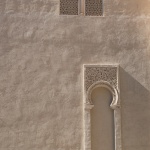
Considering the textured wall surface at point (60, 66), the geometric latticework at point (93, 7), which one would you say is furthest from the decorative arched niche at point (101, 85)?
the geometric latticework at point (93, 7)

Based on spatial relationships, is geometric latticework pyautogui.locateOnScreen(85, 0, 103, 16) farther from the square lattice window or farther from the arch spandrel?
the arch spandrel

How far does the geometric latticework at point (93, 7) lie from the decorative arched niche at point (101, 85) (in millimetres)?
1172

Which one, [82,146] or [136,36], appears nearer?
[82,146]

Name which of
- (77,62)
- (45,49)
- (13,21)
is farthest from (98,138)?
(13,21)

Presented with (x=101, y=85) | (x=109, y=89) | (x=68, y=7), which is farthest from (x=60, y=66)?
(x=68, y=7)

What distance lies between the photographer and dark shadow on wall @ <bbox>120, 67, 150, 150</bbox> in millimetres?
6691

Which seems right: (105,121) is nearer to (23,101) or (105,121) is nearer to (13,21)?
(23,101)

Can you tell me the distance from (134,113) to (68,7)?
260 centimetres

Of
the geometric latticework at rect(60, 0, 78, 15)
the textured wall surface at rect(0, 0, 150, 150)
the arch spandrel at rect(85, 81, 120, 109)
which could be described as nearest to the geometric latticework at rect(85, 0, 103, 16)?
the textured wall surface at rect(0, 0, 150, 150)

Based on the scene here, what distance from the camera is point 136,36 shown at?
23.2 feet

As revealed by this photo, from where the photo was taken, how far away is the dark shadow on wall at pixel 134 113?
22.0 ft

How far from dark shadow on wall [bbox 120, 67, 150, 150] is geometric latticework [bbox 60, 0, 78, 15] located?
1602 millimetres

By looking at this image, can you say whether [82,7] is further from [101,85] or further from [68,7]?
[101,85]

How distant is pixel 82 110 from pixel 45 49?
1451 mm
